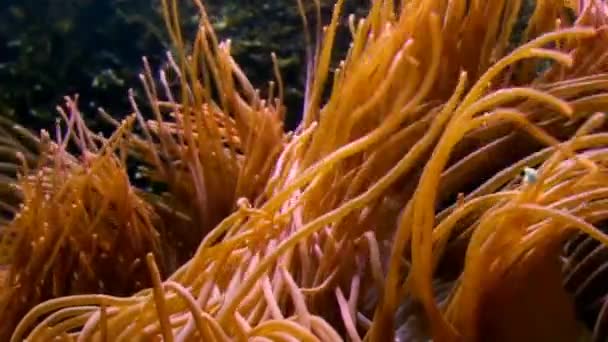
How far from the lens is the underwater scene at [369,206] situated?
85 cm

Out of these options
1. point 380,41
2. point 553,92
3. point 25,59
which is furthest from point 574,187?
point 25,59

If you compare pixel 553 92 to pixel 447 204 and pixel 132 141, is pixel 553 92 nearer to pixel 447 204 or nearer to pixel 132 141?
pixel 447 204

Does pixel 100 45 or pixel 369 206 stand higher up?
pixel 100 45

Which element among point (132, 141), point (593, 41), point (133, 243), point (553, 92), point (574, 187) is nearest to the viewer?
point (574, 187)

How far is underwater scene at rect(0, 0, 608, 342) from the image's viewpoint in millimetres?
849

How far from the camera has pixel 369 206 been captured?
1129 millimetres

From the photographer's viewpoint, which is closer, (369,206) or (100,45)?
(369,206)

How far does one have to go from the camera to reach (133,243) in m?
1.54

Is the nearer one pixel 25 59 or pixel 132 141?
pixel 132 141

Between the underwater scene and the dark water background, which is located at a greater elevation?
the dark water background

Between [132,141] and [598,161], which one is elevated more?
[132,141]

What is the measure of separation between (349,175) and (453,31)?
0.26 metres

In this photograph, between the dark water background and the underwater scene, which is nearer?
the underwater scene

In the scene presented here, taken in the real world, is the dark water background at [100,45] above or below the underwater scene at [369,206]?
above
